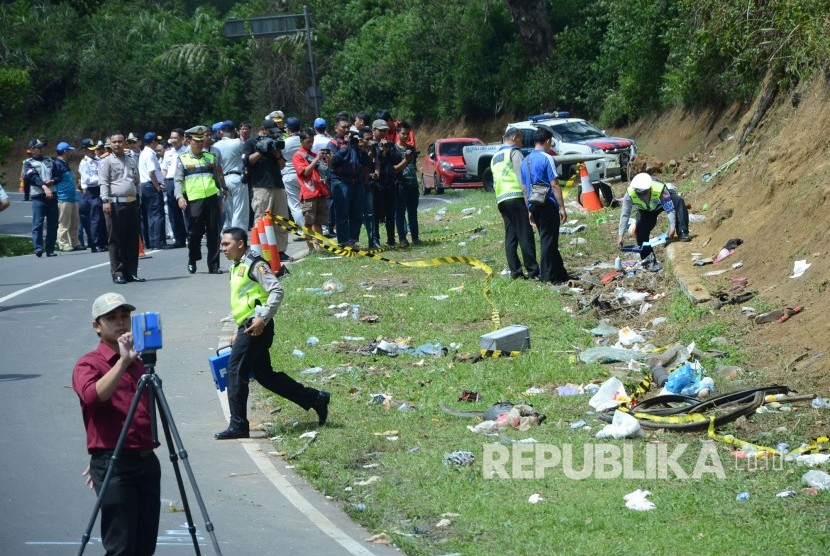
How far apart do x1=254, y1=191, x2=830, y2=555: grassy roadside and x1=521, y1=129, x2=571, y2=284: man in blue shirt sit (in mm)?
653

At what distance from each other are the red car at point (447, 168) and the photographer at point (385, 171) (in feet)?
48.7

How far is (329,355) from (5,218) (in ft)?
91.9

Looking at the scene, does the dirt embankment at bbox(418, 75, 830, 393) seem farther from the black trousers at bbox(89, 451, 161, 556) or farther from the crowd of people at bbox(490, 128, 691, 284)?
the black trousers at bbox(89, 451, 161, 556)

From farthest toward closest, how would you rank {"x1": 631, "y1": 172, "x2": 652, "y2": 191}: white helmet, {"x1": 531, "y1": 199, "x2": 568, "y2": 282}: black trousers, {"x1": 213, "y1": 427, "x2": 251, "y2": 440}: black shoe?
{"x1": 631, "y1": 172, "x2": 652, "y2": 191}: white helmet < {"x1": 531, "y1": 199, "x2": 568, "y2": 282}: black trousers < {"x1": 213, "y1": 427, "x2": 251, "y2": 440}: black shoe

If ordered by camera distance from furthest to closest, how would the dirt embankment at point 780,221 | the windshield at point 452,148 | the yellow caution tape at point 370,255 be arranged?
the windshield at point 452,148, the yellow caution tape at point 370,255, the dirt embankment at point 780,221

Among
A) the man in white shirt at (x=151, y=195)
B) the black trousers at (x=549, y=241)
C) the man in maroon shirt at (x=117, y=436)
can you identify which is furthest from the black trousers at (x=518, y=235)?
the man in maroon shirt at (x=117, y=436)

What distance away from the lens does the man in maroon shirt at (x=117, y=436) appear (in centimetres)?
592

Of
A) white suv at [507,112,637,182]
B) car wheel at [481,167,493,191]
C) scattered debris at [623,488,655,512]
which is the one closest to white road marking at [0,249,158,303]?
white suv at [507,112,637,182]

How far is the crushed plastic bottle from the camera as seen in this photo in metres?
7.48

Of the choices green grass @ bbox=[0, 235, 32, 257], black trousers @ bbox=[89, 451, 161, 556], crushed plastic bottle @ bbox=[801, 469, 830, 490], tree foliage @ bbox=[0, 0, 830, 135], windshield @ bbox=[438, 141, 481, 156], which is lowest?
green grass @ bbox=[0, 235, 32, 257]

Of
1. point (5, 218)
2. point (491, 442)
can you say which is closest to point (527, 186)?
point (491, 442)

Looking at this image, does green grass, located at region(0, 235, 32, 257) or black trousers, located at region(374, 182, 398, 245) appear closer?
black trousers, located at region(374, 182, 398, 245)

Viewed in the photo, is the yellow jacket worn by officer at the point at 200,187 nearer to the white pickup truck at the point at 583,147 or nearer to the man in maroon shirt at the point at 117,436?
the white pickup truck at the point at 583,147

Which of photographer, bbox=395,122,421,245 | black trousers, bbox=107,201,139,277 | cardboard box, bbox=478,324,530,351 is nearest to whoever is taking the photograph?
cardboard box, bbox=478,324,530,351
